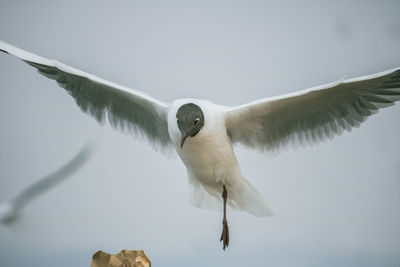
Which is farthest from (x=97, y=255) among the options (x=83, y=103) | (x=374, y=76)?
(x=83, y=103)

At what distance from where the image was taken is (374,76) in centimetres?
284

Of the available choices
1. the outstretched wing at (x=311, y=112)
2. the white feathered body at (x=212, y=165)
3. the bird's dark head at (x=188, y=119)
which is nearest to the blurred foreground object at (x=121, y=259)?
the bird's dark head at (x=188, y=119)

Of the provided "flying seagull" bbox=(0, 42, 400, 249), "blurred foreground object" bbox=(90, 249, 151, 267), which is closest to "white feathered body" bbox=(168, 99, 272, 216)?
"flying seagull" bbox=(0, 42, 400, 249)

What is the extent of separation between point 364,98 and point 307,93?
36 centimetres

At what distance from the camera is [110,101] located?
3586mm

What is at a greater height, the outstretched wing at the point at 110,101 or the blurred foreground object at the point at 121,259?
the outstretched wing at the point at 110,101

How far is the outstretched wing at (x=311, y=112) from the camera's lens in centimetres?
298

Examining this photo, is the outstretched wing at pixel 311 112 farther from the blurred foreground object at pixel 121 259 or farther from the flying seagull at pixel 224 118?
the blurred foreground object at pixel 121 259

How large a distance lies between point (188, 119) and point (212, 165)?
0.42 metres

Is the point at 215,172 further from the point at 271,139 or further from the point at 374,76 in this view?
the point at 374,76

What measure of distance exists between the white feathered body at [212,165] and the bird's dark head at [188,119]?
0.09 metres

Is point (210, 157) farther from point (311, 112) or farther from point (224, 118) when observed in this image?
point (311, 112)

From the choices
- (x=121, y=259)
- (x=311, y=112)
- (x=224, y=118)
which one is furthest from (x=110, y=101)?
(x=121, y=259)

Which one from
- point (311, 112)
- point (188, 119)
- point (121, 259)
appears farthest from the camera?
point (311, 112)
